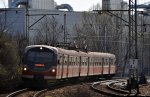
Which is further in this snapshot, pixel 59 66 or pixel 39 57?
pixel 59 66

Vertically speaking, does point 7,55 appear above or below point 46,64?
above

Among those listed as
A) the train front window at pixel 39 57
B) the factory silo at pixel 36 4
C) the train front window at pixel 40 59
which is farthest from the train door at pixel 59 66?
the factory silo at pixel 36 4

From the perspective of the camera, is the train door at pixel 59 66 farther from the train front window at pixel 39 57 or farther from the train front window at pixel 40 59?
the train front window at pixel 39 57

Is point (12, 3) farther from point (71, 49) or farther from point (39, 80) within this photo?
point (39, 80)

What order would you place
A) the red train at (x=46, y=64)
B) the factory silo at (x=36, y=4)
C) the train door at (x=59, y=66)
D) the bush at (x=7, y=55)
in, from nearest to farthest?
the bush at (x=7, y=55)
the red train at (x=46, y=64)
the train door at (x=59, y=66)
the factory silo at (x=36, y=4)

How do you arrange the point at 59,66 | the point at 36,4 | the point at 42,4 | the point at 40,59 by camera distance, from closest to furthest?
the point at 40,59, the point at 59,66, the point at 36,4, the point at 42,4

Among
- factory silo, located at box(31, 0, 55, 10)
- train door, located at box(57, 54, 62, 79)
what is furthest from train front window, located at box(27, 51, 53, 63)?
factory silo, located at box(31, 0, 55, 10)

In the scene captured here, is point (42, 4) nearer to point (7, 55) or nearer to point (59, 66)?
point (59, 66)

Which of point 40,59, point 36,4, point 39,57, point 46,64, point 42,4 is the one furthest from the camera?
point 42,4

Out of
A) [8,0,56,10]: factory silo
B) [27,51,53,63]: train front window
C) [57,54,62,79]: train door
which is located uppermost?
[8,0,56,10]: factory silo

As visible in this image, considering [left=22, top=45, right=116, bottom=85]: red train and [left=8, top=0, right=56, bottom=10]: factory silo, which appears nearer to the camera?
[left=22, top=45, right=116, bottom=85]: red train

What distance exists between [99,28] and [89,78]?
1160 inches

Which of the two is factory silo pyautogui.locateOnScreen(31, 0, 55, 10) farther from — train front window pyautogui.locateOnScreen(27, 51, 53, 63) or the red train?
train front window pyautogui.locateOnScreen(27, 51, 53, 63)

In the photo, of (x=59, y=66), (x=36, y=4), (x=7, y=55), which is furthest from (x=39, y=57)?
(x=36, y=4)
